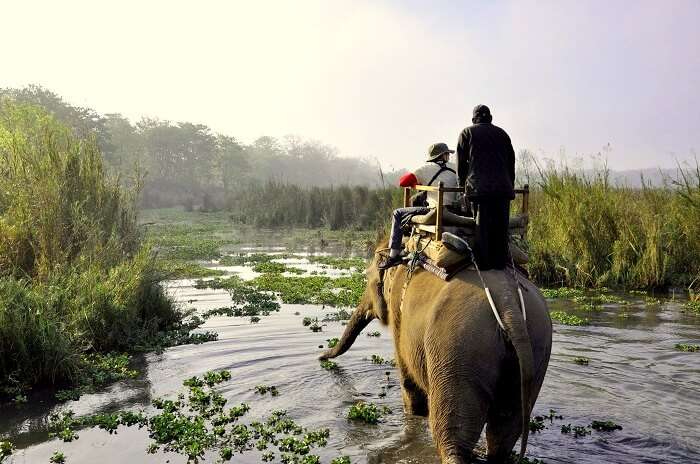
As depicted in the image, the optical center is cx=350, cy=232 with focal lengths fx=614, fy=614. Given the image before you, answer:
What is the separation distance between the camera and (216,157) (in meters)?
72.8

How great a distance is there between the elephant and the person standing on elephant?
158 millimetres

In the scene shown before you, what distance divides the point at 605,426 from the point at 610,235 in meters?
7.54

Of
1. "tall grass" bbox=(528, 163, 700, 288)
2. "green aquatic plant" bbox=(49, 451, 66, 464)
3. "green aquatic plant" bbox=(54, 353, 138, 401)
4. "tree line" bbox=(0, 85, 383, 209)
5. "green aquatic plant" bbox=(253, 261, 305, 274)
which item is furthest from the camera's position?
"tree line" bbox=(0, 85, 383, 209)

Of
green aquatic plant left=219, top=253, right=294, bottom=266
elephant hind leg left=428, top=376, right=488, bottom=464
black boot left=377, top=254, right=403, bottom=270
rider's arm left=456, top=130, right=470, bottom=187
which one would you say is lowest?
green aquatic plant left=219, top=253, right=294, bottom=266

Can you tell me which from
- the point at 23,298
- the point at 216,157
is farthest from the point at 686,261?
the point at 216,157

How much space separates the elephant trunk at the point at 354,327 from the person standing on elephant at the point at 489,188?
277 centimetres

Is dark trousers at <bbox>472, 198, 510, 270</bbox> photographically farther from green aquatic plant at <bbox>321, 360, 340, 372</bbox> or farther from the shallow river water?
green aquatic plant at <bbox>321, 360, 340, 372</bbox>

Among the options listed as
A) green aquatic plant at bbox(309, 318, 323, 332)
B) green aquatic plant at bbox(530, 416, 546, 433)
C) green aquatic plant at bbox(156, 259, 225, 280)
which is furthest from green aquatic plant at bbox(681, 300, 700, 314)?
green aquatic plant at bbox(156, 259, 225, 280)

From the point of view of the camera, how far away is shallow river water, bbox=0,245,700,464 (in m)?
4.97

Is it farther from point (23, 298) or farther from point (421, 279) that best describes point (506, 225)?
point (23, 298)

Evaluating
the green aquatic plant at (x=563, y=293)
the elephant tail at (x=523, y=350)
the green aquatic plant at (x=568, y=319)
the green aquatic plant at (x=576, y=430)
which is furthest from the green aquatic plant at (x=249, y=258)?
the elephant tail at (x=523, y=350)

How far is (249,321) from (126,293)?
2.01m

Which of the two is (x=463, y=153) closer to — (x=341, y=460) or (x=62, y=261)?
(x=341, y=460)

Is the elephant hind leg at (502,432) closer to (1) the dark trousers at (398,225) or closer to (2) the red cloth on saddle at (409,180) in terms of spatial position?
(1) the dark trousers at (398,225)
